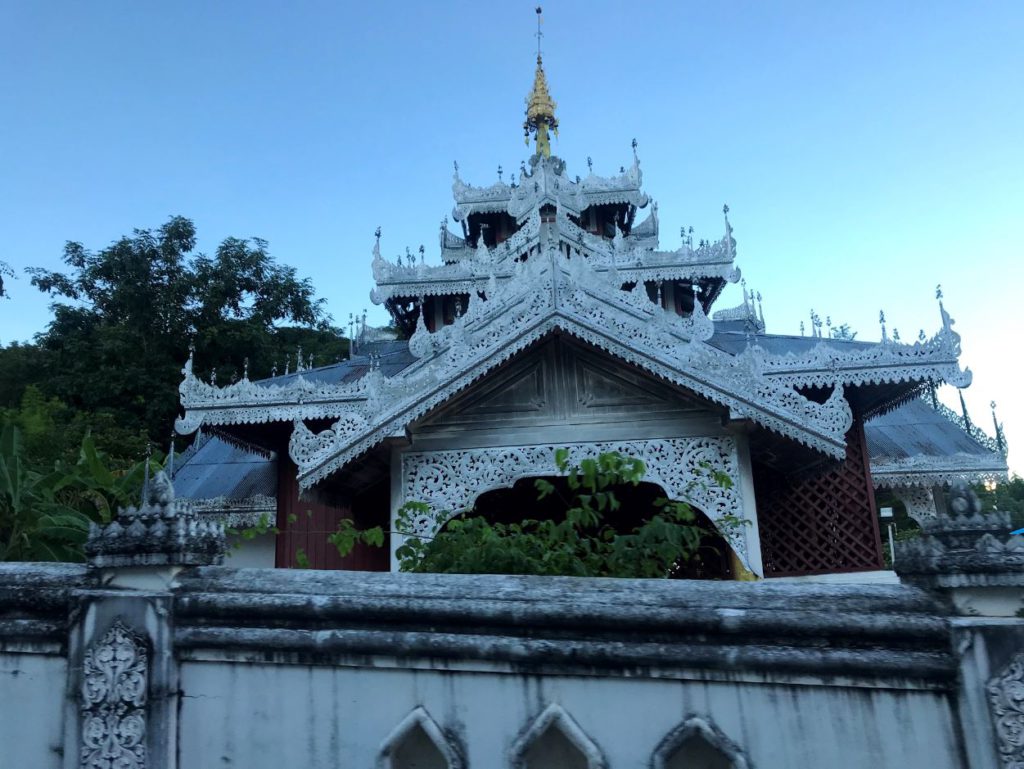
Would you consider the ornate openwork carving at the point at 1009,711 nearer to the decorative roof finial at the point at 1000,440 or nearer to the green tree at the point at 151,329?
the decorative roof finial at the point at 1000,440

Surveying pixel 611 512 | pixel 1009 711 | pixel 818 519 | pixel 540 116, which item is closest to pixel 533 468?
pixel 611 512

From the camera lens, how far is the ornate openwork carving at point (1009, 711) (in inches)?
89.2

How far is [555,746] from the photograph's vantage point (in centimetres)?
262

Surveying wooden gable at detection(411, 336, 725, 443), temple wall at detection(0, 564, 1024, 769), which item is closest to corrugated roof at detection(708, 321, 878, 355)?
wooden gable at detection(411, 336, 725, 443)

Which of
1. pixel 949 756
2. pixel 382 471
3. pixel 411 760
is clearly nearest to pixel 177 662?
pixel 411 760

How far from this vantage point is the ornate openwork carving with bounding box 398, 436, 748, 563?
24.9 feet

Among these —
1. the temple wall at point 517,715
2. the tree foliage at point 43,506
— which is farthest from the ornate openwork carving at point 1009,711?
the tree foliage at point 43,506

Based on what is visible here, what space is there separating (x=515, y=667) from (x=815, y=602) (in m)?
1.03

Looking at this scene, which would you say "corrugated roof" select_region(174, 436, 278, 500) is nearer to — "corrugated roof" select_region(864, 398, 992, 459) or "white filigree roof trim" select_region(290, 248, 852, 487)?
"white filigree roof trim" select_region(290, 248, 852, 487)

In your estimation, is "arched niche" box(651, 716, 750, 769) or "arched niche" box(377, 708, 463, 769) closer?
"arched niche" box(651, 716, 750, 769)

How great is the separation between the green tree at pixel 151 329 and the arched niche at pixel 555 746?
76.0 ft

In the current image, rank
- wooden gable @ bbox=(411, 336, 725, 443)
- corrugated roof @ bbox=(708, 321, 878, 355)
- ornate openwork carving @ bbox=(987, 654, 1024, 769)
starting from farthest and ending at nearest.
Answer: corrugated roof @ bbox=(708, 321, 878, 355), wooden gable @ bbox=(411, 336, 725, 443), ornate openwork carving @ bbox=(987, 654, 1024, 769)

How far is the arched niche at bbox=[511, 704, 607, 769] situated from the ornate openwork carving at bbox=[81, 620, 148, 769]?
131 centimetres

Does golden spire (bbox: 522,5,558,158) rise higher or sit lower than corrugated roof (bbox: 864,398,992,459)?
higher
